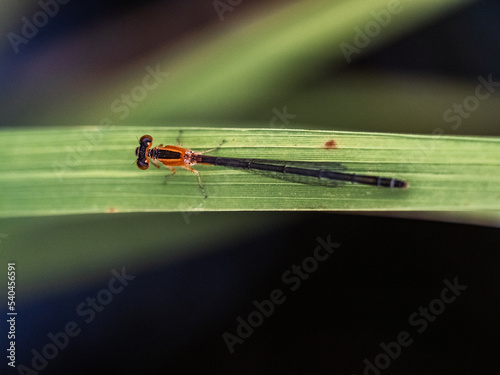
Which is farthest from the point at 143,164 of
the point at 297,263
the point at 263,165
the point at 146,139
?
the point at 297,263

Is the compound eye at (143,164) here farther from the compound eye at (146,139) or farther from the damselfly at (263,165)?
the compound eye at (146,139)

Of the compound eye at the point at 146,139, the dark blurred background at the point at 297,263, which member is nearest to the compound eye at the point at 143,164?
the compound eye at the point at 146,139

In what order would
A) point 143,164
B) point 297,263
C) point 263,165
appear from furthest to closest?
point 297,263 < point 143,164 < point 263,165

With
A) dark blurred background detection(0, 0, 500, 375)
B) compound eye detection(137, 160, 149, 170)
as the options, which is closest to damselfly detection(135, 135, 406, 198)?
compound eye detection(137, 160, 149, 170)

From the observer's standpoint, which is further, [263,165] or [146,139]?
[146,139]

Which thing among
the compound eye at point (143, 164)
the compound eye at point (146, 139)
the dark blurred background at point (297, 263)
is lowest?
the dark blurred background at point (297, 263)

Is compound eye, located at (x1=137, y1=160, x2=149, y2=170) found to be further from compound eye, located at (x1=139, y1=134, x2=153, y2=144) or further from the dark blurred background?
the dark blurred background

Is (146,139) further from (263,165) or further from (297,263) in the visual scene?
(297,263)
